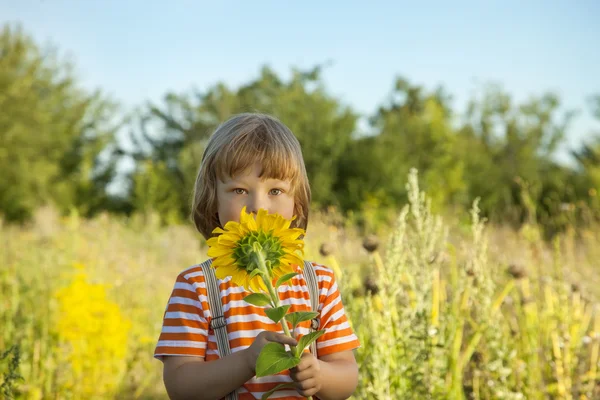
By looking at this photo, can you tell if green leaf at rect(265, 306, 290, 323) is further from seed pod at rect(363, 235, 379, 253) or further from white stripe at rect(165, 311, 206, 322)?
seed pod at rect(363, 235, 379, 253)

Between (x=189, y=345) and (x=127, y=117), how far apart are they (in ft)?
83.5

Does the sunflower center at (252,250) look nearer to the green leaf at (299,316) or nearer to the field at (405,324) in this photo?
the green leaf at (299,316)

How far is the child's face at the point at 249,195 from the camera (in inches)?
58.9

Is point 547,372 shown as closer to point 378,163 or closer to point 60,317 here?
point 60,317

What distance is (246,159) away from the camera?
1506 mm

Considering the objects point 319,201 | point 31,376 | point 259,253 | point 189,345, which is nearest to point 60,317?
point 31,376

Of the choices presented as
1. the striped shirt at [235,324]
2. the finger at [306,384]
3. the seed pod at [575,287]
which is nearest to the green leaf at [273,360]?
the finger at [306,384]

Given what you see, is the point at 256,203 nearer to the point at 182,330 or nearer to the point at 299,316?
the point at 182,330

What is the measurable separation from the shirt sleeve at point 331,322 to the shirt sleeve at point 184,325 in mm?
287

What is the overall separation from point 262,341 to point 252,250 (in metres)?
0.21

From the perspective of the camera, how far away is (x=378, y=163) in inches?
691

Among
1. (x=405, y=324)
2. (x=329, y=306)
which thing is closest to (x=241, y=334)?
(x=329, y=306)

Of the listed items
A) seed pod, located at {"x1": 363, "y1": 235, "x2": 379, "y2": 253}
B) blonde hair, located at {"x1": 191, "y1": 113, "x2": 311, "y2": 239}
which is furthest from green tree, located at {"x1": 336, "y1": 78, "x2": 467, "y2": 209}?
blonde hair, located at {"x1": 191, "y1": 113, "x2": 311, "y2": 239}

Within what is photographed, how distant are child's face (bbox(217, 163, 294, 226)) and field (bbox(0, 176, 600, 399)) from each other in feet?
2.70
